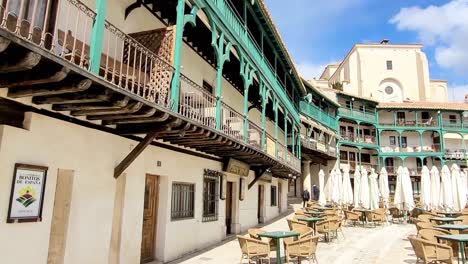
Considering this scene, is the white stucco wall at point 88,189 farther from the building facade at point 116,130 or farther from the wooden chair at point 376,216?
the wooden chair at point 376,216

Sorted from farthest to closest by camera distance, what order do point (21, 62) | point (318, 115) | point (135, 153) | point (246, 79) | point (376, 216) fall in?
point (318, 115) → point (376, 216) → point (246, 79) → point (135, 153) → point (21, 62)

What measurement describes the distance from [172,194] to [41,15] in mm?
5969

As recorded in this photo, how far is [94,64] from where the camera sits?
211 inches

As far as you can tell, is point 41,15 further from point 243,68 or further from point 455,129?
point 455,129

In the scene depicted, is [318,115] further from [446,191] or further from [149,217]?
[149,217]

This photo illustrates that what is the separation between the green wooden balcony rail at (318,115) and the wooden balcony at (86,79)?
71.9 feet

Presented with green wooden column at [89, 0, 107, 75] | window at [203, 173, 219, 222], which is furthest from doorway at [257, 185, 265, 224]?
green wooden column at [89, 0, 107, 75]

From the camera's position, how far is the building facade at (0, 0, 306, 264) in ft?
16.9

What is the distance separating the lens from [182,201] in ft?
35.3

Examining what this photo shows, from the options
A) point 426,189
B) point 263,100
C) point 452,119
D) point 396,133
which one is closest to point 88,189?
point 263,100

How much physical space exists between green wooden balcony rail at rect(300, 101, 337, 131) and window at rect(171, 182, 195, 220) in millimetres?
21482

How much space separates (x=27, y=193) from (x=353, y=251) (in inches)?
374

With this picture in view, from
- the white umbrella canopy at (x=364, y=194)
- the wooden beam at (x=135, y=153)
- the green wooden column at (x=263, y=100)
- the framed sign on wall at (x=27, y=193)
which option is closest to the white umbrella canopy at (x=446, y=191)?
the white umbrella canopy at (x=364, y=194)

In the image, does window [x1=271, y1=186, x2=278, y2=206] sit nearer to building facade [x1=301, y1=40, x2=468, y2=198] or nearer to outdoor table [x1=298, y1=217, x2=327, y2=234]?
outdoor table [x1=298, y1=217, x2=327, y2=234]
